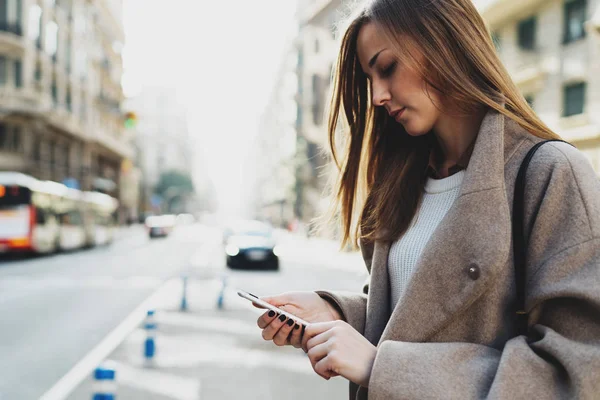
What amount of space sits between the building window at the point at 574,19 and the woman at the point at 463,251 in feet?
63.0

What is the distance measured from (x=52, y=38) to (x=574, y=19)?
106 ft

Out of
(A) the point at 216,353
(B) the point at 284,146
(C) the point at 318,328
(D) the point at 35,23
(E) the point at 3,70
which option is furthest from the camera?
(B) the point at 284,146

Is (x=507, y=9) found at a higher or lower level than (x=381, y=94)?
higher

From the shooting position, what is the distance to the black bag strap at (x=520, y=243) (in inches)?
50.1

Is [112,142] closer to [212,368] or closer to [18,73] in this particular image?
[18,73]

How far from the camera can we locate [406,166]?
1.88 metres

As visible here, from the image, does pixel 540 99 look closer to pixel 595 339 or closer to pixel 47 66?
pixel 595 339

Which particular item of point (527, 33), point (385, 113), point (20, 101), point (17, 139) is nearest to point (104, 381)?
point (385, 113)

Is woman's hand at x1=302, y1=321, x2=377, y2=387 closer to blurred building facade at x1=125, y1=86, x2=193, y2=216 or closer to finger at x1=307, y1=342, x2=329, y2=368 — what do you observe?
finger at x1=307, y1=342, x2=329, y2=368

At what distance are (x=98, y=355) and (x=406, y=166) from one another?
5.95 metres

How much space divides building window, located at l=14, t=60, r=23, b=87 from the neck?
35907 mm

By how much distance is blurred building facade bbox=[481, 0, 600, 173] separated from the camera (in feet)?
57.9

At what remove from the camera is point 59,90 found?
128 feet

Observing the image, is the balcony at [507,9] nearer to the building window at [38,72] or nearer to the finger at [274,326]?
the finger at [274,326]
